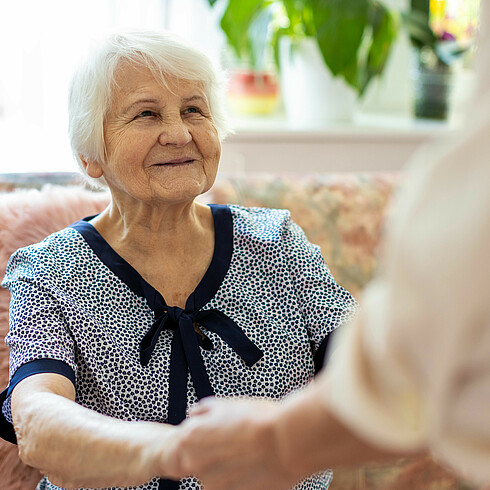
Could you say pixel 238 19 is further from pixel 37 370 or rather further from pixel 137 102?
pixel 37 370

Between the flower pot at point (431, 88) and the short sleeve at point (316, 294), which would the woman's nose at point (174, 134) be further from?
the flower pot at point (431, 88)

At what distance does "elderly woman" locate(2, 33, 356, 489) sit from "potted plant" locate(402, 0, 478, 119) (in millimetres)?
1566

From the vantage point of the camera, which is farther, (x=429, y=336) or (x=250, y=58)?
(x=250, y=58)

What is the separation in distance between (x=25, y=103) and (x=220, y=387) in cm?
150

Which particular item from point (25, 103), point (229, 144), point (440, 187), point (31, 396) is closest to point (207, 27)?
point (229, 144)

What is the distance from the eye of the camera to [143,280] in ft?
4.11

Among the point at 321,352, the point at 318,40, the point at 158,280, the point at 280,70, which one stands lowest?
the point at 321,352

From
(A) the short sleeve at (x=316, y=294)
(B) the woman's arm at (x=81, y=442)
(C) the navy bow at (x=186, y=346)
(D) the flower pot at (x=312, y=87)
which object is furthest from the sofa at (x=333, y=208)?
(D) the flower pot at (x=312, y=87)

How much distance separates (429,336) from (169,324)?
0.76m

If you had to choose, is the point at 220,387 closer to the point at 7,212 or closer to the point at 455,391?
the point at 7,212

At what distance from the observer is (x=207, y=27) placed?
2.55m

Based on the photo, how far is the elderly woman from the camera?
1.17 metres

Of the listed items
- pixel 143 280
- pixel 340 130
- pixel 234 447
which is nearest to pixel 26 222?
pixel 143 280

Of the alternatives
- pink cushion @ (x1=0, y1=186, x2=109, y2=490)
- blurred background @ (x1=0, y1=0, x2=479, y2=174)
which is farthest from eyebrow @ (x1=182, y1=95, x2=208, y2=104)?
blurred background @ (x1=0, y1=0, x2=479, y2=174)
